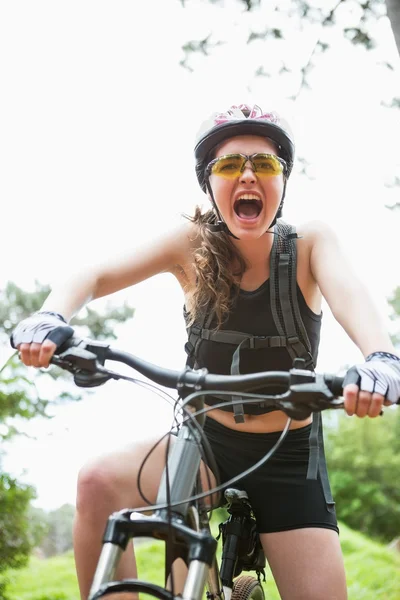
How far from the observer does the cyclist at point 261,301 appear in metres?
2.68

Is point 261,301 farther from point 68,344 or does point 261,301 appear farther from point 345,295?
point 68,344

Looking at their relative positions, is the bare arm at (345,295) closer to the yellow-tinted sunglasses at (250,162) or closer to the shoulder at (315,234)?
the shoulder at (315,234)

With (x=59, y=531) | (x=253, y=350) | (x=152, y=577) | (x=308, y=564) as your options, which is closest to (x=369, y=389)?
(x=253, y=350)

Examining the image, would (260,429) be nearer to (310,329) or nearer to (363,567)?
(310,329)

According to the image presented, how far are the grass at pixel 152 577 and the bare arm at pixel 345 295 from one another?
7.04 metres

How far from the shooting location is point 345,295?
2617 millimetres

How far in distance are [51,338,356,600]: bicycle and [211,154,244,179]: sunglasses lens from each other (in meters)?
1.03

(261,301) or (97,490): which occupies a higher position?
(261,301)

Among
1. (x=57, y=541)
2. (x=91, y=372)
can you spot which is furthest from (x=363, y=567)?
(x=91, y=372)

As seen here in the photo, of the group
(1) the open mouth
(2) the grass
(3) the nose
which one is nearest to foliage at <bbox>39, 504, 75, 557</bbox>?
(2) the grass

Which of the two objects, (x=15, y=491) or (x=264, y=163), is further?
(x=15, y=491)

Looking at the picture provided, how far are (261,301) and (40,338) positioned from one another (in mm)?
1077

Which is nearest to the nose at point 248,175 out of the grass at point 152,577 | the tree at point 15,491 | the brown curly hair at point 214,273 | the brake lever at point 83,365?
the brown curly hair at point 214,273

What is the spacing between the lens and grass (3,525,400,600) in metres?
9.16
